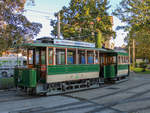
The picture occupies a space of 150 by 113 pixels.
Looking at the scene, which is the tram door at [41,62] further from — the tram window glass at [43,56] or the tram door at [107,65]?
the tram door at [107,65]

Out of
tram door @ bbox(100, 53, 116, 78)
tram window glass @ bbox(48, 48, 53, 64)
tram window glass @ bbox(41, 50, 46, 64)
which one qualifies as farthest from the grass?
tram door @ bbox(100, 53, 116, 78)

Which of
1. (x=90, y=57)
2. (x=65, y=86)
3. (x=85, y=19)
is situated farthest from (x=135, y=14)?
(x=65, y=86)

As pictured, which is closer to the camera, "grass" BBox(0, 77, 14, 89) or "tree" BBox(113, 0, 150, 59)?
"grass" BBox(0, 77, 14, 89)

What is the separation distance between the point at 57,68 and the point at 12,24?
18.5ft

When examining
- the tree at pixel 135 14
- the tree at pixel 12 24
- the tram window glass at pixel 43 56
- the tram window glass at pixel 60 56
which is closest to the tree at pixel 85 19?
the tree at pixel 135 14

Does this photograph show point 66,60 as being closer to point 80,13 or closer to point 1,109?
point 1,109

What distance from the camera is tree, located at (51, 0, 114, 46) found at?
84.5 feet

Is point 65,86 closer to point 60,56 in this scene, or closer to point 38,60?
point 60,56

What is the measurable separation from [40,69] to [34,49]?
1395 mm

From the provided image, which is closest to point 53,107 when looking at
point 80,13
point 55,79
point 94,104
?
point 94,104

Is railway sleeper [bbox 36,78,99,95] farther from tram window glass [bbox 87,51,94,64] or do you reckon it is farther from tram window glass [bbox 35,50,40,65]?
tram window glass [bbox 35,50,40,65]

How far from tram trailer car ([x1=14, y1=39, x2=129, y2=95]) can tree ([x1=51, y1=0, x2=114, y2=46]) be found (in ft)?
39.6

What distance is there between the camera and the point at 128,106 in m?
8.23

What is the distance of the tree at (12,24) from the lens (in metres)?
13.3
